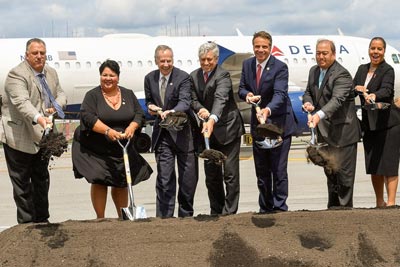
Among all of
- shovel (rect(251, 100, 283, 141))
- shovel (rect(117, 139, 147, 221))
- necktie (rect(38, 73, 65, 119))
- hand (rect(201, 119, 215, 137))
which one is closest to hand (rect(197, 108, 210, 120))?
hand (rect(201, 119, 215, 137))

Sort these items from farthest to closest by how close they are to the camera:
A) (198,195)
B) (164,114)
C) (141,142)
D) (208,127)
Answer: (198,195), (141,142), (164,114), (208,127)

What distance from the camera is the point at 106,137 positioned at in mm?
7863

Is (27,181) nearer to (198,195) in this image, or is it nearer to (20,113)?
(20,113)

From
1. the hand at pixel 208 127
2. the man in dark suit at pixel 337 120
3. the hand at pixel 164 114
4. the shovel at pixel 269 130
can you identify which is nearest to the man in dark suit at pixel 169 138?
the hand at pixel 164 114

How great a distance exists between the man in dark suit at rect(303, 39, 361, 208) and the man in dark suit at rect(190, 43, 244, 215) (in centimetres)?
76

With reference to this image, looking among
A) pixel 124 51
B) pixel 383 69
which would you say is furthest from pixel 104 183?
pixel 124 51

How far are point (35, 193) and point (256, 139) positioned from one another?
221cm

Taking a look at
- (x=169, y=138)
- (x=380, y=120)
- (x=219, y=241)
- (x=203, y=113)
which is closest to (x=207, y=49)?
(x=203, y=113)

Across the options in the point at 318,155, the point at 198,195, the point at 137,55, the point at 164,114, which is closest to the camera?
the point at 318,155

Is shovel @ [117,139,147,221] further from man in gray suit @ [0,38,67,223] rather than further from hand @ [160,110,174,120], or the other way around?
man in gray suit @ [0,38,67,223]

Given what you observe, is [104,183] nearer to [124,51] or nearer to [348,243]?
[348,243]

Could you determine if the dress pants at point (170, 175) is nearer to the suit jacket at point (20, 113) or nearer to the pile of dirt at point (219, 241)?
the suit jacket at point (20, 113)

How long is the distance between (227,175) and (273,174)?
45 centimetres

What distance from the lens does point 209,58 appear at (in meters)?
8.20
